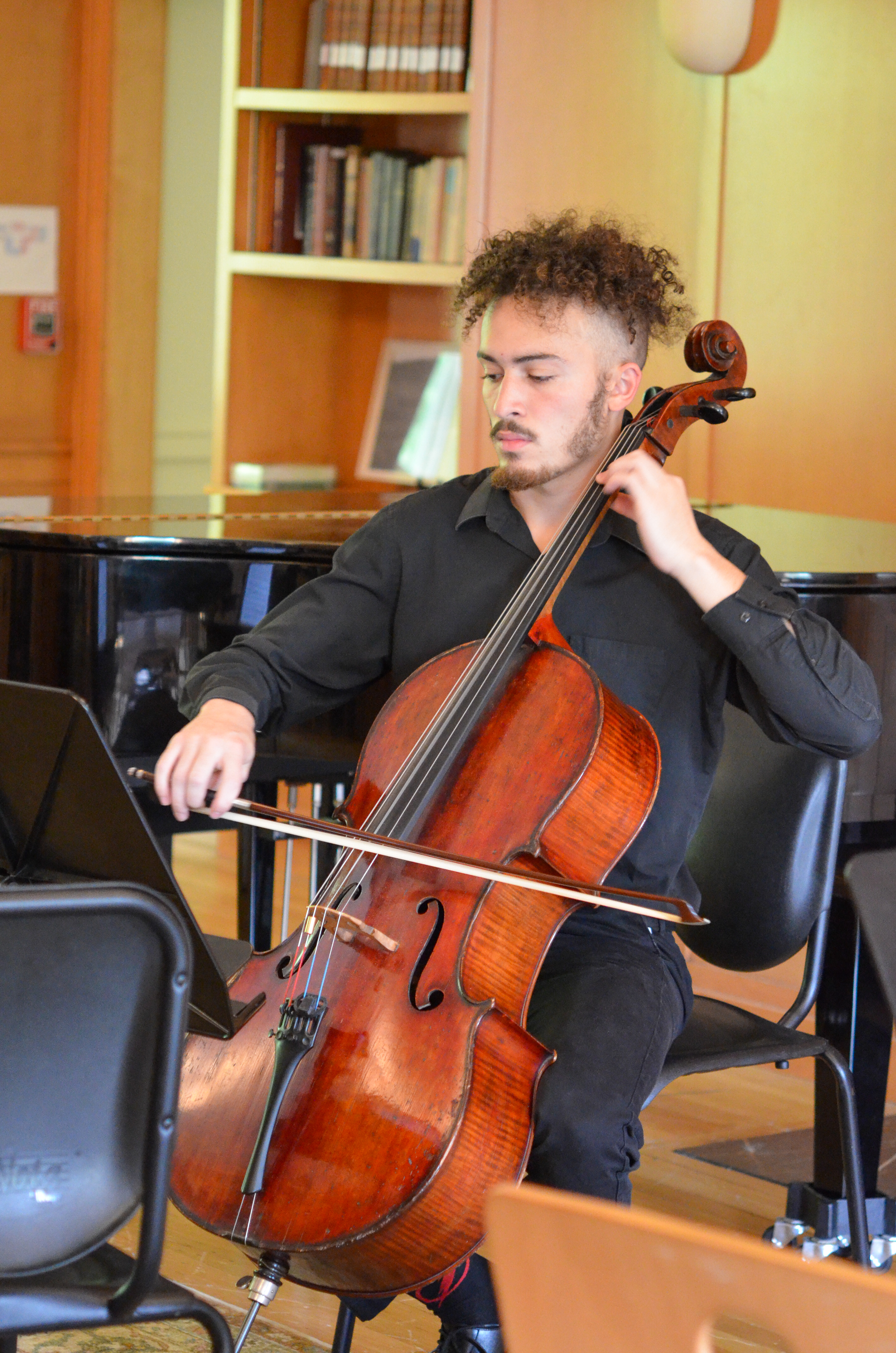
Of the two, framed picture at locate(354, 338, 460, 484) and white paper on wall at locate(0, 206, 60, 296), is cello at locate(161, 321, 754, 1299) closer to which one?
framed picture at locate(354, 338, 460, 484)

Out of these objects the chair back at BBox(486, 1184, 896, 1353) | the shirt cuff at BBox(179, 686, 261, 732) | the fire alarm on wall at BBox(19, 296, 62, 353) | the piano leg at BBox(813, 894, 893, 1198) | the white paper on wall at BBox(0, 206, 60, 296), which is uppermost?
the white paper on wall at BBox(0, 206, 60, 296)

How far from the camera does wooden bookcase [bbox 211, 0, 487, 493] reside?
3.81 metres

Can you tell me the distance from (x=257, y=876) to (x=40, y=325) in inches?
108

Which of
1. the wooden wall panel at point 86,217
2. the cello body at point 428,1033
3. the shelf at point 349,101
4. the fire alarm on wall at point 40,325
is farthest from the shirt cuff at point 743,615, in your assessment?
the fire alarm on wall at point 40,325

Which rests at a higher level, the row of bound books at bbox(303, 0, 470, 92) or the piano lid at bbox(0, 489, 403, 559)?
the row of bound books at bbox(303, 0, 470, 92)


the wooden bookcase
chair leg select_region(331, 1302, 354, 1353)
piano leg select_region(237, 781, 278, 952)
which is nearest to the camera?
chair leg select_region(331, 1302, 354, 1353)

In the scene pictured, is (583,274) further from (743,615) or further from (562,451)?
(743,615)

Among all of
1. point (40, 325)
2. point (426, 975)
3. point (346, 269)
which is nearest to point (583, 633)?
point (426, 975)

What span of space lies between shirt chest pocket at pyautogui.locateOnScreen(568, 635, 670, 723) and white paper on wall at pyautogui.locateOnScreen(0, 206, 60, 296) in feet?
10.9

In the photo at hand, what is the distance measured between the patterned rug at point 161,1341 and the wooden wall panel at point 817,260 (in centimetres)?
190

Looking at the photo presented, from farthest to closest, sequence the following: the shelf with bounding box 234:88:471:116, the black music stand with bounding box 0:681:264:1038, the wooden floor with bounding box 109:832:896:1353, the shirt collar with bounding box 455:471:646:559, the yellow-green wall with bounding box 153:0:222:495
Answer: the yellow-green wall with bounding box 153:0:222:495, the shelf with bounding box 234:88:471:116, the wooden floor with bounding box 109:832:896:1353, the shirt collar with bounding box 455:471:646:559, the black music stand with bounding box 0:681:264:1038

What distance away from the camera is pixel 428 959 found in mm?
1360

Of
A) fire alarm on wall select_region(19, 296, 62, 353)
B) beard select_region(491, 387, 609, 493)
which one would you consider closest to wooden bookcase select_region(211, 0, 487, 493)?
fire alarm on wall select_region(19, 296, 62, 353)

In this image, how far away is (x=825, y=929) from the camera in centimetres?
192
